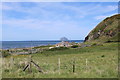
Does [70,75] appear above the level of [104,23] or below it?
below

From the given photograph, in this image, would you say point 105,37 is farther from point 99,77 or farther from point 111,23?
point 99,77

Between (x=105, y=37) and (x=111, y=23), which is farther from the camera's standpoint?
(x=111, y=23)

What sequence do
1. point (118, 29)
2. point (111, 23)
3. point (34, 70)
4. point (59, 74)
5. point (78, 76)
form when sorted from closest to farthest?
point (78, 76)
point (59, 74)
point (34, 70)
point (118, 29)
point (111, 23)

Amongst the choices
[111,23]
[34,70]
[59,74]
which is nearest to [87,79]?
[59,74]

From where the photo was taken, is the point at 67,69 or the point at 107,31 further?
the point at 107,31

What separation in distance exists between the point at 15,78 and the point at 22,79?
77 centimetres

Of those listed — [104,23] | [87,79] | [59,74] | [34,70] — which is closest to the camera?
[87,79]

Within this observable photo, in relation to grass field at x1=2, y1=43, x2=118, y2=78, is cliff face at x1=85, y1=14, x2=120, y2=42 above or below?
above

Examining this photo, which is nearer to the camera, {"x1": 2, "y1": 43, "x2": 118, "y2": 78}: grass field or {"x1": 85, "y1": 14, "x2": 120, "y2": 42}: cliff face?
{"x1": 2, "y1": 43, "x2": 118, "y2": 78}: grass field

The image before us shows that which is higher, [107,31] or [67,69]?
→ [107,31]

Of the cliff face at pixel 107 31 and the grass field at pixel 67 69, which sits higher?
the cliff face at pixel 107 31

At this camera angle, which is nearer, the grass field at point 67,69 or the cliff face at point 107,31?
the grass field at point 67,69

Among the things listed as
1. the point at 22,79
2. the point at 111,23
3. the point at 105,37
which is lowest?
the point at 22,79

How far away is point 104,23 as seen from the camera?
120 meters
